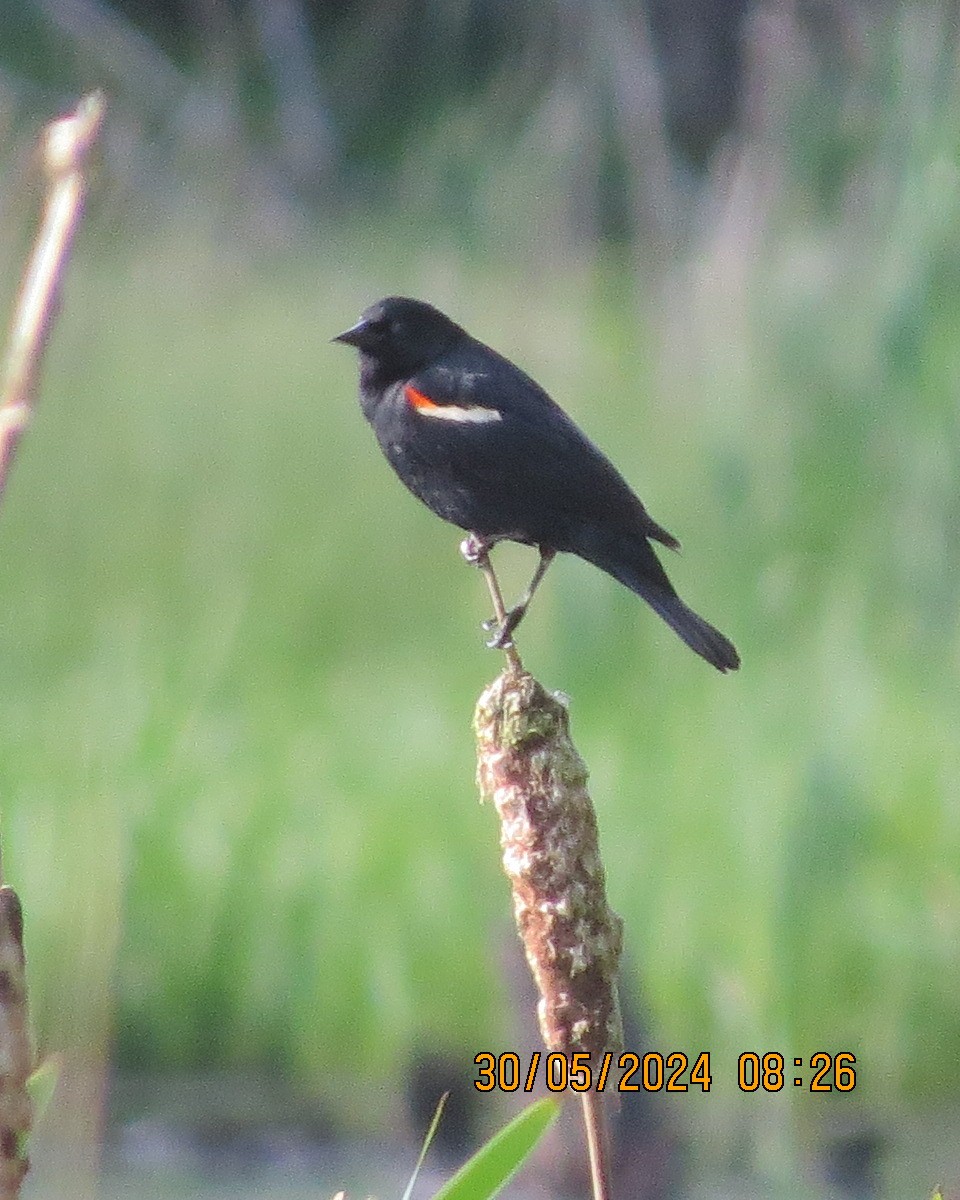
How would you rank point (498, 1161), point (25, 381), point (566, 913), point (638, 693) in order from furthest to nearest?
point (638, 693), point (566, 913), point (498, 1161), point (25, 381)

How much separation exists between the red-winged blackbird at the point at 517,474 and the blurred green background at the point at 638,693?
0.38 metres

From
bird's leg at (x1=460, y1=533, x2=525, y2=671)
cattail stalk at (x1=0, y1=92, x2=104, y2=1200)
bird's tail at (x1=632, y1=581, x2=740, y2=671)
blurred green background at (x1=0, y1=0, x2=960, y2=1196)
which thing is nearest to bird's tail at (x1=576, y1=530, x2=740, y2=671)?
bird's tail at (x1=632, y1=581, x2=740, y2=671)

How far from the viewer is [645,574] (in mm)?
1687

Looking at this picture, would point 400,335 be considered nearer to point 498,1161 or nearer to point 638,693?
point 498,1161

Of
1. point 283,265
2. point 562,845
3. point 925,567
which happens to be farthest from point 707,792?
point 283,265

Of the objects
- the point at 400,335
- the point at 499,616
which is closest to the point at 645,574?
the point at 400,335

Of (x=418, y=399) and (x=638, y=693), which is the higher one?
(x=638, y=693)

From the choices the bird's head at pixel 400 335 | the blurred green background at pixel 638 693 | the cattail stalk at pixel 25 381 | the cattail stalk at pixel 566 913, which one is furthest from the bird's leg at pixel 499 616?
the cattail stalk at pixel 25 381

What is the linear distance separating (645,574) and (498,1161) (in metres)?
0.93

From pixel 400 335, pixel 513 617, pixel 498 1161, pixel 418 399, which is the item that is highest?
pixel 400 335

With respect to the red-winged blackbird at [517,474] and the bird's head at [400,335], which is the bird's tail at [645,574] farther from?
the bird's head at [400,335]

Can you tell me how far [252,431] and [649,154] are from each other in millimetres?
2502

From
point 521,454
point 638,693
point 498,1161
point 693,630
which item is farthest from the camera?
point 638,693

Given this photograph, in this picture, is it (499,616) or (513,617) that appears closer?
(499,616)
